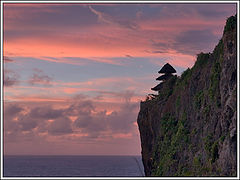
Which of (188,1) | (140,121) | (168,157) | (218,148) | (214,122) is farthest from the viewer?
(140,121)

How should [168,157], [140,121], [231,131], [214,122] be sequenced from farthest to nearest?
[140,121]
[168,157]
[214,122]
[231,131]

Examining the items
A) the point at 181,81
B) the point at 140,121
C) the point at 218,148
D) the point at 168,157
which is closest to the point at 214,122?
the point at 218,148

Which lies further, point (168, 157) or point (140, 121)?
point (140, 121)

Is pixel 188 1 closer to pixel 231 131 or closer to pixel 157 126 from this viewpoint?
pixel 231 131

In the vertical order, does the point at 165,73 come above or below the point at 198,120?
above

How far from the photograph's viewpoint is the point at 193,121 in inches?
1439

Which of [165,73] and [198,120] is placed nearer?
[198,120]

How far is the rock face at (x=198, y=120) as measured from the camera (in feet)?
93.6

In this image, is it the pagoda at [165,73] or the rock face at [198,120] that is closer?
the rock face at [198,120]

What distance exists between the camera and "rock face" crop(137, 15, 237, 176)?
28.5 m

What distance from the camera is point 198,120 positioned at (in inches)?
1401

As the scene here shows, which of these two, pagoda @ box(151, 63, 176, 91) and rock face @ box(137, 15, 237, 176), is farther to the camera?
pagoda @ box(151, 63, 176, 91)

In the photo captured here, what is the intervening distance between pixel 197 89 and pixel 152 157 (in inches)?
416

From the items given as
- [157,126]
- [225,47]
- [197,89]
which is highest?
[225,47]
